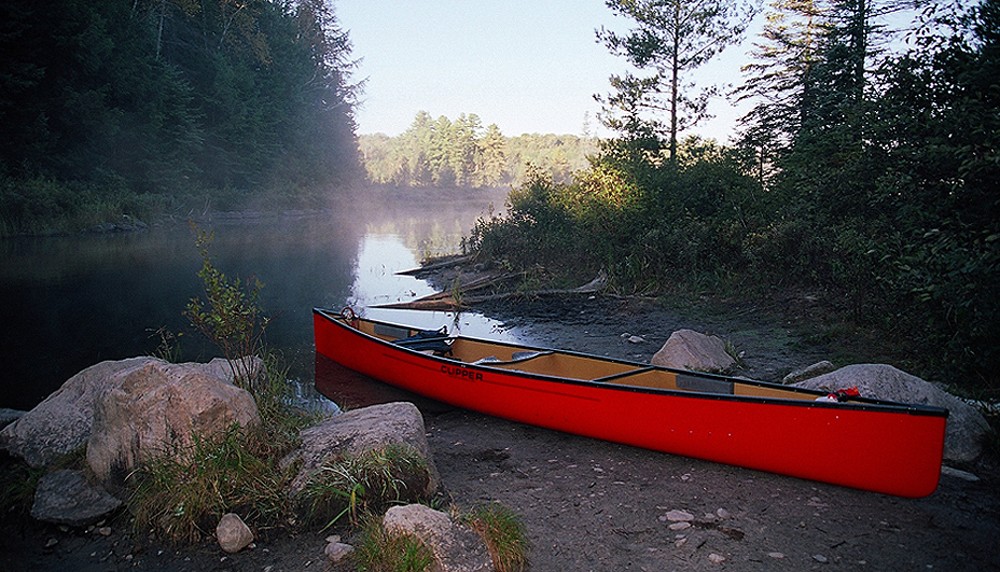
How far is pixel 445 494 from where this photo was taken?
4.64 m

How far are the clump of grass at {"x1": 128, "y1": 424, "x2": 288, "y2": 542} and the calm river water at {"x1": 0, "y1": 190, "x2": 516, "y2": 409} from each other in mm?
3587

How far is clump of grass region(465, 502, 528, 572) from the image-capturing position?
3.65 metres

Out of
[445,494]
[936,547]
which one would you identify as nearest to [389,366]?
[445,494]

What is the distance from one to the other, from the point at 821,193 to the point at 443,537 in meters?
8.64

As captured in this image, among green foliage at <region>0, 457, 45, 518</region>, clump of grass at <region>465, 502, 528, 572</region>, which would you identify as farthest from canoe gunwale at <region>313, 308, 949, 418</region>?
green foliage at <region>0, 457, 45, 518</region>

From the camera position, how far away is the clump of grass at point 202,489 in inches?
165

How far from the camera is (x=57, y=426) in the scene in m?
5.47

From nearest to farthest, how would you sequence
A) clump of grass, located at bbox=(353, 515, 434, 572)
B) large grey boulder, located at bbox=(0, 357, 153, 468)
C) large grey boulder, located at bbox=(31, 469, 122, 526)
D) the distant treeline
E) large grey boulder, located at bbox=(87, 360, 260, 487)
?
1. clump of grass, located at bbox=(353, 515, 434, 572)
2. large grey boulder, located at bbox=(31, 469, 122, 526)
3. large grey boulder, located at bbox=(87, 360, 260, 487)
4. large grey boulder, located at bbox=(0, 357, 153, 468)
5. the distant treeline

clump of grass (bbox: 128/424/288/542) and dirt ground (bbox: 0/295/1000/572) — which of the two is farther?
clump of grass (bbox: 128/424/288/542)

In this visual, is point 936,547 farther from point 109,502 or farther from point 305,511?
point 109,502

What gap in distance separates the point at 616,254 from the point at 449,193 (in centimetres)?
6489

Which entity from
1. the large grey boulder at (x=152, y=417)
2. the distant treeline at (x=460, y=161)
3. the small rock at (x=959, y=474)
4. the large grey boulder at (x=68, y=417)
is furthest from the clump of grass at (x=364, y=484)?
the distant treeline at (x=460, y=161)

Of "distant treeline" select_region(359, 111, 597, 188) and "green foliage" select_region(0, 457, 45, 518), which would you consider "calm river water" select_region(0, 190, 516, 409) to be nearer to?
"green foliage" select_region(0, 457, 45, 518)

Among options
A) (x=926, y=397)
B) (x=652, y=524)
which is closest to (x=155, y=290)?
(x=652, y=524)
